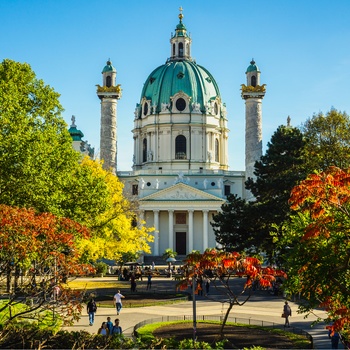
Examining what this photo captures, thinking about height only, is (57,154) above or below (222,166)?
below

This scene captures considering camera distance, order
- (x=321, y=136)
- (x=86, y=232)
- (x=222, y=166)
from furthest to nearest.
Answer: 1. (x=222, y=166)
2. (x=321, y=136)
3. (x=86, y=232)

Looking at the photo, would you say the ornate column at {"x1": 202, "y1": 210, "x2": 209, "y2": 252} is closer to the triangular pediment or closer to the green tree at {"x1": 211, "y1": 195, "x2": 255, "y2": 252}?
the triangular pediment

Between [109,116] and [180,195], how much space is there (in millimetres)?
16563

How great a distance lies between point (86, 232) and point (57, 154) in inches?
375

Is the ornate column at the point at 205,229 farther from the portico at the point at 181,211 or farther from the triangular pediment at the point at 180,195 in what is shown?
the triangular pediment at the point at 180,195

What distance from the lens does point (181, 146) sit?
306 feet

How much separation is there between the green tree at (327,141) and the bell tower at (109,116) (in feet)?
127

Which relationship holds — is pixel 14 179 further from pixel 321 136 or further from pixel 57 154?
pixel 321 136

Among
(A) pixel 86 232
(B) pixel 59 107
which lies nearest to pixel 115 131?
(B) pixel 59 107

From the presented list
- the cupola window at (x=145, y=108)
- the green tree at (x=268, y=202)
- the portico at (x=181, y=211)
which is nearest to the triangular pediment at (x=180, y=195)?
the portico at (x=181, y=211)

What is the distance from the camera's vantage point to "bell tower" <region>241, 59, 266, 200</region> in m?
81.5

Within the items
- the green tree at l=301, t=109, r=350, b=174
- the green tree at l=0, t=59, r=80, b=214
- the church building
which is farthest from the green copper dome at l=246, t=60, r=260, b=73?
the green tree at l=0, t=59, r=80, b=214

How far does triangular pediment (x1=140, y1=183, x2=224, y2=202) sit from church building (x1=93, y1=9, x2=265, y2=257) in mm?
152

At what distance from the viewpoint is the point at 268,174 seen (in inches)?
1886
